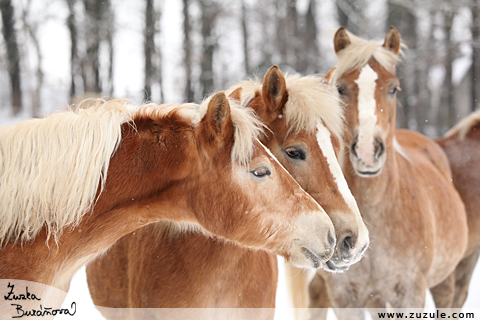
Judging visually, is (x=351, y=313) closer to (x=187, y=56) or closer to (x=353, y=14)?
(x=187, y=56)

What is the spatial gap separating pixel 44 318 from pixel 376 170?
2.44 meters

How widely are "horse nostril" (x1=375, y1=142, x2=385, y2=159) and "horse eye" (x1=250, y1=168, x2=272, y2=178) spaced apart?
1.42 metres

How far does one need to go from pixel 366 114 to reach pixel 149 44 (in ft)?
31.0

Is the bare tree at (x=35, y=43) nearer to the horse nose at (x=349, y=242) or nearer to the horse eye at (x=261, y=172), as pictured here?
the horse eye at (x=261, y=172)

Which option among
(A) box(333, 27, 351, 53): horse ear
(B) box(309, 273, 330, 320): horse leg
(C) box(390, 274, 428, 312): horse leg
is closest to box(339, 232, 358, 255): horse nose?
(C) box(390, 274, 428, 312): horse leg

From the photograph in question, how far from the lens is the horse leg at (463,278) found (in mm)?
4871

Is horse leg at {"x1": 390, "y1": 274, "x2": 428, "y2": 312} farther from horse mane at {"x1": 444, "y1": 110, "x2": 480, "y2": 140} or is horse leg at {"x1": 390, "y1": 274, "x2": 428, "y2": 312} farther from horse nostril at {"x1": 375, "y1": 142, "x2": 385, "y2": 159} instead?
horse mane at {"x1": 444, "y1": 110, "x2": 480, "y2": 140}

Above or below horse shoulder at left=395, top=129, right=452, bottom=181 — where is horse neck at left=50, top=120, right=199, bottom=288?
above

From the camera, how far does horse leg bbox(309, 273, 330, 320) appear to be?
12.8 ft

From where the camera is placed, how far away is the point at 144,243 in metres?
2.55

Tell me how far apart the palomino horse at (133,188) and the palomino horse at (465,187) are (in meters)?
3.34

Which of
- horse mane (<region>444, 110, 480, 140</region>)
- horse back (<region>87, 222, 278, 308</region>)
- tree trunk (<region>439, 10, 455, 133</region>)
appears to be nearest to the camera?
horse back (<region>87, 222, 278, 308</region>)

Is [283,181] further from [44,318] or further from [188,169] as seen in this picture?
[44,318]
